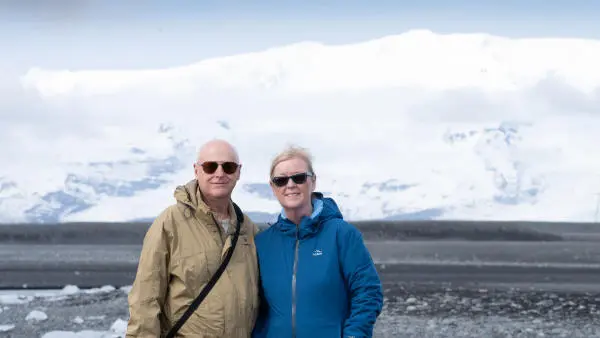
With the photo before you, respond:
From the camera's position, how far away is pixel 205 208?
135 inches

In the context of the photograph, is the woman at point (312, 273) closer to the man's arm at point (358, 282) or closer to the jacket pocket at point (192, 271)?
the man's arm at point (358, 282)

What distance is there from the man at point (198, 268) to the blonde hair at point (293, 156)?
0.16 m

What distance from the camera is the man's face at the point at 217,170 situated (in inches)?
137

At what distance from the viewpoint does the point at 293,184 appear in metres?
3.45

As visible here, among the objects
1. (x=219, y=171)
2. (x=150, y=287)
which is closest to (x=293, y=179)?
(x=219, y=171)

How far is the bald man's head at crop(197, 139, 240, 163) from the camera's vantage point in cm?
350

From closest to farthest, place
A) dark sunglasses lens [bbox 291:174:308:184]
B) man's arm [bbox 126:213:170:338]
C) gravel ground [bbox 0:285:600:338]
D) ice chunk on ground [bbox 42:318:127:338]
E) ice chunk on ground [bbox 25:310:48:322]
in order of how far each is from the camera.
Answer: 1. man's arm [bbox 126:213:170:338]
2. dark sunglasses lens [bbox 291:174:308:184]
3. ice chunk on ground [bbox 42:318:127:338]
4. gravel ground [bbox 0:285:600:338]
5. ice chunk on ground [bbox 25:310:48:322]

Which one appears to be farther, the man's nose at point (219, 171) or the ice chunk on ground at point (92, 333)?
the ice chunk on ground at point (92, 333)

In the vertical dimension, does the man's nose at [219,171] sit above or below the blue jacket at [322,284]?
above

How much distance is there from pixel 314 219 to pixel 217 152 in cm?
49

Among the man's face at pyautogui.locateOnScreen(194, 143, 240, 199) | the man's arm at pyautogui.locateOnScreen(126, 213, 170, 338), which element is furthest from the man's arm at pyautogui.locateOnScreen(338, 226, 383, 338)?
the man's arm at pyautogui.locateOnScreen(126, 213, 170, 338)

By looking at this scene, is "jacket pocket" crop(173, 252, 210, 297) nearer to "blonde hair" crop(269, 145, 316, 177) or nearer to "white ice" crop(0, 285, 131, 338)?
"blonde hair" crop(269, 145, 316, 177)

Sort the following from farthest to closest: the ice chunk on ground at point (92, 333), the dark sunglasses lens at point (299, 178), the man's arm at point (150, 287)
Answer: the ice chunk on ground at point (92, 333)
the dark sunglasses lens at point (299, 178)
the man's arm at point (150, 287)

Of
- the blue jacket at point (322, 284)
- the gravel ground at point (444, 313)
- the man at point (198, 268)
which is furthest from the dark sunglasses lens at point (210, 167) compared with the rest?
the gravel ground at point (444, 313)
